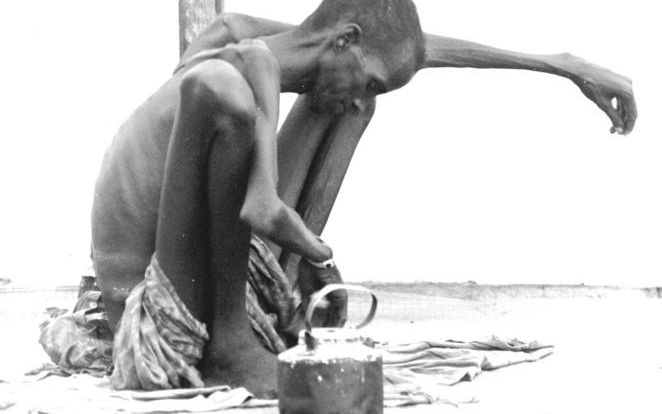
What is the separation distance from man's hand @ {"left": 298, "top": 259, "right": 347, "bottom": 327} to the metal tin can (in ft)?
1.89

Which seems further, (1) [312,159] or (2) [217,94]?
(1) [312,159]

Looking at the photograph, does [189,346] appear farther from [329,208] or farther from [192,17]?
[192,17]

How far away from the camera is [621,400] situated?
301cm

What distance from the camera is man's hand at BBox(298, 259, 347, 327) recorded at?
3148 millimetres

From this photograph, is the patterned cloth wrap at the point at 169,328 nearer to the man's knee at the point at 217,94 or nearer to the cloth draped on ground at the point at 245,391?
the cloth draped on ground at the point at 245,391

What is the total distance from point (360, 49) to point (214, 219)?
64 centimetres

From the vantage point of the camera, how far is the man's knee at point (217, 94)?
2758 mm

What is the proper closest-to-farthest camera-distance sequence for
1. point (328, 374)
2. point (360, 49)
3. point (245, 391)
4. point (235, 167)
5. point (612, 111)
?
point (328, 374)
point (235, 167)
point (245, 391)
point (360, 49)
point (612, 111)

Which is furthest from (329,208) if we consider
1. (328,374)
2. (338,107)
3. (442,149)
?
(442,149)

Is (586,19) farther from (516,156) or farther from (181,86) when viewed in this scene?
(181,86)

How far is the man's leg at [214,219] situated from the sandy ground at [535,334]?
25 centimetres

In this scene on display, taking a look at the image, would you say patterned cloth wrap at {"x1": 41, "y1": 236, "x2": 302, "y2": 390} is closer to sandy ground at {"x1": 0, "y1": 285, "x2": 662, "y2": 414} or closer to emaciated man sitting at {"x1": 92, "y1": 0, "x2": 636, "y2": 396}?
emaciated man sitting at {"x1": 92, "y1": 0, "x2": 636, "y2": 396}

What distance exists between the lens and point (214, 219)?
2.89m

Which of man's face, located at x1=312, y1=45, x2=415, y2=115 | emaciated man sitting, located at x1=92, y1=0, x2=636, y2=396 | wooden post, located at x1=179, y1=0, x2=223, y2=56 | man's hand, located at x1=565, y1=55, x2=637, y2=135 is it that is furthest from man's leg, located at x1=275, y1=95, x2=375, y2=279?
wooden post, located at x1=179, y1=0, x2=223, y2=56
